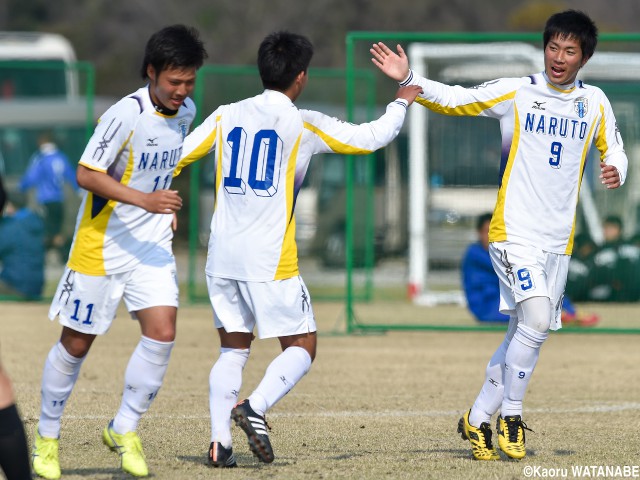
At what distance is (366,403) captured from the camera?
854 centimetres

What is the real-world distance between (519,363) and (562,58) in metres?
1.52

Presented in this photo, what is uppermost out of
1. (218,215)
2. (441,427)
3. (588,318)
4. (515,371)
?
(218,215)

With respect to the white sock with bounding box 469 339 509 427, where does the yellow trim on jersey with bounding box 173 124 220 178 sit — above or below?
above

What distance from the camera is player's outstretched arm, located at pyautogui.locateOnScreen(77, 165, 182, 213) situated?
5.71 metres

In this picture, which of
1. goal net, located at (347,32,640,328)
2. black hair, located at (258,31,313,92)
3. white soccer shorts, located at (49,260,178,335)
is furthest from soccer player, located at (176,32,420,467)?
goal net, located at (347,32,640,328)

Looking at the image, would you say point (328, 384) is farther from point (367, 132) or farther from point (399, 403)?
point (367, 132)

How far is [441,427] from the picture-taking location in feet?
24.9

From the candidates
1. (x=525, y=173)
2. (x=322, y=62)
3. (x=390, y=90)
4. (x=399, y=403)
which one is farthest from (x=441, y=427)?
(x=322, y=62)

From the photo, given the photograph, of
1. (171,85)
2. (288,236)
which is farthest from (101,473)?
(171,85)

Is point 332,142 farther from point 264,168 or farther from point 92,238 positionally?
point 92,238

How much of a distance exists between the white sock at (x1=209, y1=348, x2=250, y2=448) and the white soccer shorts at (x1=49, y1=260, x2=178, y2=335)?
46cm

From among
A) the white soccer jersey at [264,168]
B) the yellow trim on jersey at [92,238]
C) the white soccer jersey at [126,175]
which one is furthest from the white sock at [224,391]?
the yellow trim on jersey at [92,238]

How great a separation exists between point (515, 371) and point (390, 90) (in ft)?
34.3

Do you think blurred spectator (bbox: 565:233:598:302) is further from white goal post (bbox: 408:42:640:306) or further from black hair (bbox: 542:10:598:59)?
black hair (bbox: 542:10:598:59)
